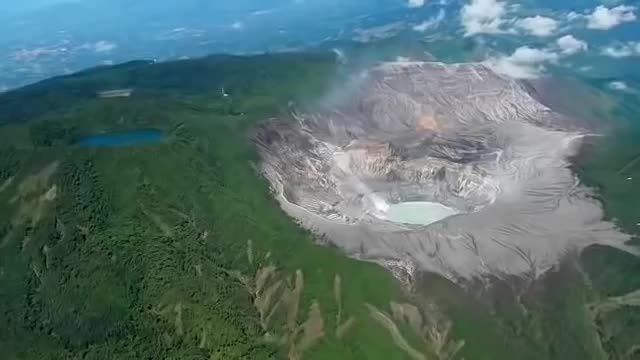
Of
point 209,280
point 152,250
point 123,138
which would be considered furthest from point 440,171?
point 152,250

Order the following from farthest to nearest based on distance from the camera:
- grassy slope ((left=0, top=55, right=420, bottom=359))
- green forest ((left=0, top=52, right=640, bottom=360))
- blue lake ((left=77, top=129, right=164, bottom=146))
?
blue lake ((left=77, top=129, right=164, bottom=146))
green forest ((left=0, top=52, right=640, bottom=360))
grassy slope ((left=0, top=55, right=420, bottom=359))

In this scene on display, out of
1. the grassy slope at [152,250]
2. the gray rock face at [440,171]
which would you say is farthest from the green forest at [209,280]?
the gray rock face at [440,171]

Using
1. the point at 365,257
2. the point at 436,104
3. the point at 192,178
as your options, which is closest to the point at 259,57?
the point at 436,104

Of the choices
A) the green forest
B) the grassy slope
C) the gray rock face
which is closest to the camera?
the grassy slope

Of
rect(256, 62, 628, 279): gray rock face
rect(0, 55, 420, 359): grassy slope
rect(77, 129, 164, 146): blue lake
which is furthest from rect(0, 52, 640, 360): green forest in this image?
rect(256, 62, 628, 279): gray rock face

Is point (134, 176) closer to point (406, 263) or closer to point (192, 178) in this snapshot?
point (192, 178)

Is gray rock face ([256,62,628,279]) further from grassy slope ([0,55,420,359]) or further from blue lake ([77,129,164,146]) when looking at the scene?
blue lake ([77,129,164,146])

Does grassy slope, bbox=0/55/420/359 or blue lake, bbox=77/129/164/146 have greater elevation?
blue lake, bbox=77/129/164/146
